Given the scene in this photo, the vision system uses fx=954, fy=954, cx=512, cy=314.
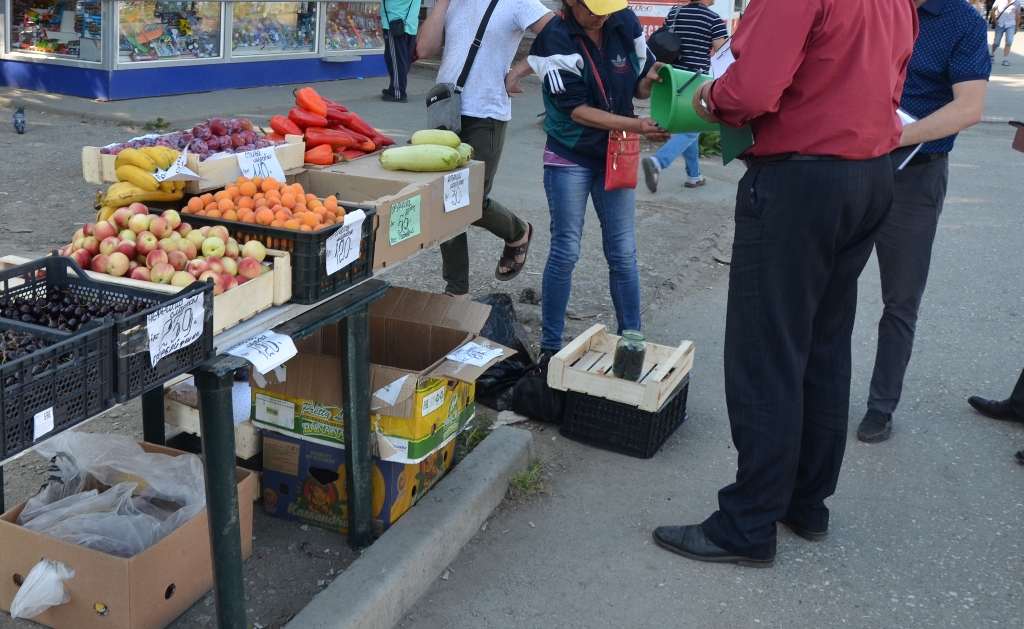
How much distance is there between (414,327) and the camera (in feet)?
12.4

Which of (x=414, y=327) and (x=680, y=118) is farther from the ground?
(x=680, y=118)

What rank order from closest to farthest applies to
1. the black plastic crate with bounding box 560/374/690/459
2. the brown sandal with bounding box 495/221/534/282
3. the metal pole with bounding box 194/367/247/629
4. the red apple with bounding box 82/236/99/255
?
the metal pole with bounding box 194/367/247/629
the red apple with bounding box 82/236/99/255
the black plastic crate with bounding box 560/374/690/459
the brown sandal with bounding box 495/221/534/282

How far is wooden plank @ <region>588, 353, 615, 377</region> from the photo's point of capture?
4.21 m

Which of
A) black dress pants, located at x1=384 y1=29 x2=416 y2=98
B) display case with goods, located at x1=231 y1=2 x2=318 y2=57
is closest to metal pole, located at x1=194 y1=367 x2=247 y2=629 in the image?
display case with goods, located at x1=231 y1=2 x2=318 y2=57

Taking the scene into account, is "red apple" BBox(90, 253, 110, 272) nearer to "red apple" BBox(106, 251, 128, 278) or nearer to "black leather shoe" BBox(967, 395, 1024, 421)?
"red apple" BBox(106, 251, 128, 278)

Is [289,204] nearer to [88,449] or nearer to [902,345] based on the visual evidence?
[88,449]

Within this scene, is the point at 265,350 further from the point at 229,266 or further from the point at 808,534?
the point at 808,534

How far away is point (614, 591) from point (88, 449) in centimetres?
179

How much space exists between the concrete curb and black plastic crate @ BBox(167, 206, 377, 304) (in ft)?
2.89

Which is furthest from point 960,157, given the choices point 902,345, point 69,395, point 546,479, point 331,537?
point 69,395

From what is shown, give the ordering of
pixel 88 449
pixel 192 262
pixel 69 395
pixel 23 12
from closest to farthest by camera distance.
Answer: pixel 69 395
pixel 192 262
pixel 88 449
pixel 23 12

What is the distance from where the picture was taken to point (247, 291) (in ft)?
8.17

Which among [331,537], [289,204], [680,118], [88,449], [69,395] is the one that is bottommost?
[331,537]

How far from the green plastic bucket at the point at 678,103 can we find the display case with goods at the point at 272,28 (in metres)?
9.01
